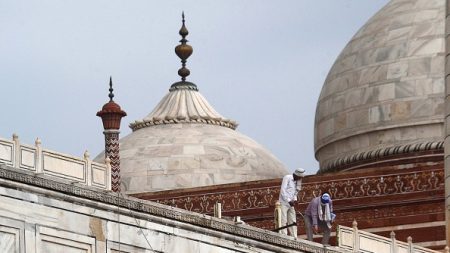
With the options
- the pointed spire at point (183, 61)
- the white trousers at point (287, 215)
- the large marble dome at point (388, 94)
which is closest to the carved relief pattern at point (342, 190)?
the large marble dome at point (388, 94)

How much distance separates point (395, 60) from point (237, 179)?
3.31 metres

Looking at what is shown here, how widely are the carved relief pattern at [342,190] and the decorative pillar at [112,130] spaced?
1.59 metres

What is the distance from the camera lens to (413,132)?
44406 millimetres

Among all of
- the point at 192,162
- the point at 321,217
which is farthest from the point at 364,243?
the point at 192,162

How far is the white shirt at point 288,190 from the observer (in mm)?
30062

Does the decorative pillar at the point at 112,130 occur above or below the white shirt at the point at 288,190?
above

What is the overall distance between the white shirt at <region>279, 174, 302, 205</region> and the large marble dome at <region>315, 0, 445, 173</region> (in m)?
13.5

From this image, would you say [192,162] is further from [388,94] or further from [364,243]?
[364,243]

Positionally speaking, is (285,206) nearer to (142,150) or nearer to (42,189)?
(42,189)

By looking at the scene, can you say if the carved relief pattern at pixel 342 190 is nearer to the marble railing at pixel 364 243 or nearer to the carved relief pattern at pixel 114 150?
the carved relief pattern at pixel 114 150

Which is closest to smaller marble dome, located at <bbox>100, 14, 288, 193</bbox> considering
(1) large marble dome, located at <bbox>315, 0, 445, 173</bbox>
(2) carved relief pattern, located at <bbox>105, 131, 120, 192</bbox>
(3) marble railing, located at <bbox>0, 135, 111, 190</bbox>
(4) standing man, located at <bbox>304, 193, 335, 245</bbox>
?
(1) large marble dome, located at <bbox>315, 0, 445, 173</bbox>

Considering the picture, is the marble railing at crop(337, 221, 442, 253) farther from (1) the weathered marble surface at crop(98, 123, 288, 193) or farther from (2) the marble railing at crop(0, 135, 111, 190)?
(1) the weathered marble surface at crop(98, 123, 288, 193)

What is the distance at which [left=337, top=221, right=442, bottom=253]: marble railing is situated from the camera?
3047cm

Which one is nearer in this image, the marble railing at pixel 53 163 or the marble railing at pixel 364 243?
the marble railing at pixel 53 163
